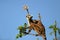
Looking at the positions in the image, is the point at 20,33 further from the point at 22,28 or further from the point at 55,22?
the point at 55,22

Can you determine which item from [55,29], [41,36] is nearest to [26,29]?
[41,36]

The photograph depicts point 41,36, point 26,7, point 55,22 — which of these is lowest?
point 41,36

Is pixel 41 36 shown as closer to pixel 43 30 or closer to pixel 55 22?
pixel 43 30

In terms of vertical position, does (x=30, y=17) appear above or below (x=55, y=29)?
above

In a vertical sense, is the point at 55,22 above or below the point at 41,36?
above

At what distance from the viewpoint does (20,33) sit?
785 cm

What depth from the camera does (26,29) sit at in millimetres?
7934

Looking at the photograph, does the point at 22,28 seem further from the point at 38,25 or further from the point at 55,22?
the point at 55,22

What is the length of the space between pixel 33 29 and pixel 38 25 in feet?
0.93

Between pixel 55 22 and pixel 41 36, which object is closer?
pixel 41 36

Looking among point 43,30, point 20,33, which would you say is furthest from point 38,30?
point 20,33

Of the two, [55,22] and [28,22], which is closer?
[28,22]

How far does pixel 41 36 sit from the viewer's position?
25.6 feet

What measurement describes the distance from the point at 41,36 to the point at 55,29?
32.7 inches
